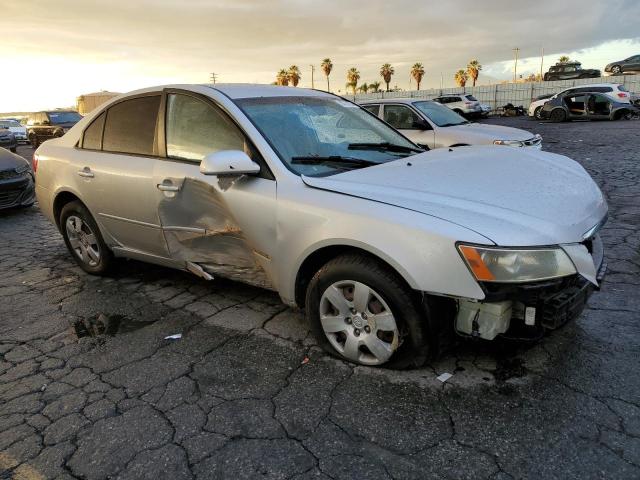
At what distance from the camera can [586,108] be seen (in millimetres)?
20797

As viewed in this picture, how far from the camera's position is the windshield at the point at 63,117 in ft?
70.6

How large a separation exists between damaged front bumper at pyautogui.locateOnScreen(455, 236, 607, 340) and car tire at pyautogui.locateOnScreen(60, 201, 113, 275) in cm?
335

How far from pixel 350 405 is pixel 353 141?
1894mm

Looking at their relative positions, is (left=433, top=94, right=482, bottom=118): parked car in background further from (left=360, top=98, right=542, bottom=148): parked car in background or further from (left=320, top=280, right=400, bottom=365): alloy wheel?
(left=320, top=280, right=400, bottom=365): alloy wheel

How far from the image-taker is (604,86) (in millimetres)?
20938

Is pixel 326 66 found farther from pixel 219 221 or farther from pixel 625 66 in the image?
pixel 219 221

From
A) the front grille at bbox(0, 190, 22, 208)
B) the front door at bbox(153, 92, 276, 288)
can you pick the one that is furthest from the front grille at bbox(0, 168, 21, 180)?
the front door at bbox(153, 92, 276, 288)

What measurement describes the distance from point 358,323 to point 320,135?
1393 mm

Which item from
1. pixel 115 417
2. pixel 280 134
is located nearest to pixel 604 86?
pixel 280 134

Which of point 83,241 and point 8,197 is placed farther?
point 8,197

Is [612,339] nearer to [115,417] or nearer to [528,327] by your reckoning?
[528,327]

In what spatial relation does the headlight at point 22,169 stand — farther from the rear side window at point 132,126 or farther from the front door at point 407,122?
the front door at point 407,122

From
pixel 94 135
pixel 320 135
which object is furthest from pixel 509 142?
pixel 94 135

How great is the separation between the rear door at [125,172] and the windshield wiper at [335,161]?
124 cm
